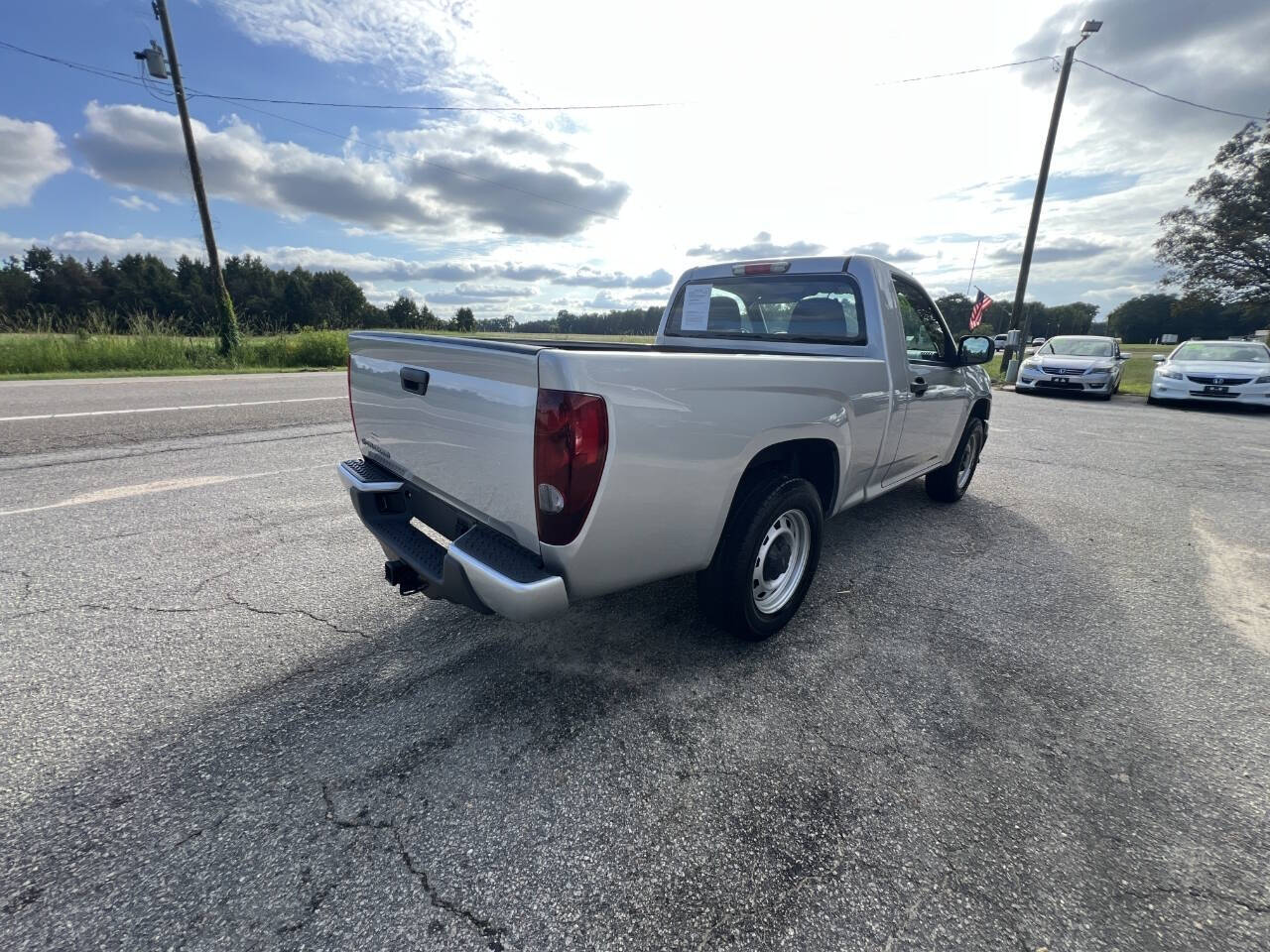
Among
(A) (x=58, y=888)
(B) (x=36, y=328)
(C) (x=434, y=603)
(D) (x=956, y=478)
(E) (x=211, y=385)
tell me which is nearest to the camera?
(A) (x=58, y=888)

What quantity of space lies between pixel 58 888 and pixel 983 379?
6.21 m

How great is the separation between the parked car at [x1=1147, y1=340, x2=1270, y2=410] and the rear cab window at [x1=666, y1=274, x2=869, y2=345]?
13101 mm

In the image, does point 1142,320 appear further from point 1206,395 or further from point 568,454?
point 568,454

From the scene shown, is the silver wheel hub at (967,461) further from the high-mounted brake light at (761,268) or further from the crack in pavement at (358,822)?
the crack in pavement at (358,822)

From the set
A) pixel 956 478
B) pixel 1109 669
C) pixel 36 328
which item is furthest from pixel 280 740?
pixel 36 328

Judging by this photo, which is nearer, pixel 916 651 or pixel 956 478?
pixel 916 651

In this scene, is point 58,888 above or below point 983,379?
below

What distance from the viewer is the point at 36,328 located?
13.4 m

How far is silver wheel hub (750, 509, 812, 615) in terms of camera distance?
2766 mm

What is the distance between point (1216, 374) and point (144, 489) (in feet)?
56.3

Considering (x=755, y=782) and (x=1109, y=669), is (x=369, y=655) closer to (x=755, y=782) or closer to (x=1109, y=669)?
(x=755, y=782)

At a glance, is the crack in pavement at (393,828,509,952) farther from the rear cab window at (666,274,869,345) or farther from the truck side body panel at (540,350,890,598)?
the rear cab window at (666,274,869,345)

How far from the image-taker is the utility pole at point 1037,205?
665 inches

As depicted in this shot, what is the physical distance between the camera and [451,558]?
6.61ft
